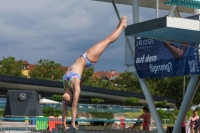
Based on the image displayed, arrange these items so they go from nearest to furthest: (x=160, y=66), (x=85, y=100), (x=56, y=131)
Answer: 1. (x=56, y=131)
2. (x=160, y=66)
3. (x=85, y=100)

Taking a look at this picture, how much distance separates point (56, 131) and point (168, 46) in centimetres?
758

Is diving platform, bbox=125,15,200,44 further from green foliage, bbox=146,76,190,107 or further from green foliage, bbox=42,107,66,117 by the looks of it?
green foliage, bbox=146,76,190,107

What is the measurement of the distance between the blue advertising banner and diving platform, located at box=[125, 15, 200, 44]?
2.84 metres

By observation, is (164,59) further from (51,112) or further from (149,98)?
(51,112)

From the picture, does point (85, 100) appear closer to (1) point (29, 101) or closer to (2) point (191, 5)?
(1) point (29, 101)

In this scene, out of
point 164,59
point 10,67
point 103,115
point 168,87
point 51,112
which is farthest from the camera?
point 168,87

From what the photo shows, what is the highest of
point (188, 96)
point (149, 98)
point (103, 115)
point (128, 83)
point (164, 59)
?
point (128, 83)

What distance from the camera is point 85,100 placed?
2714 inches

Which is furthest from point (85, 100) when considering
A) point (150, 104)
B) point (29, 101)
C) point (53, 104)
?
point (150, 104)

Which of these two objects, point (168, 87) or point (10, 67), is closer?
point (10, 67)

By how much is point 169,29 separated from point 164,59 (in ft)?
17.4

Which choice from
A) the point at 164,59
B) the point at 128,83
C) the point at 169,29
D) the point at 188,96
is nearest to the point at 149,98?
the point at 164,59

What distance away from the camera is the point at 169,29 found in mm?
12008

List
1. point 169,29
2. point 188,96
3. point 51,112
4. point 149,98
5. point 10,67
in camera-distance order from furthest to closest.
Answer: point 10,67
point 51,112
point 149,98
point 188,96
point 169,29
